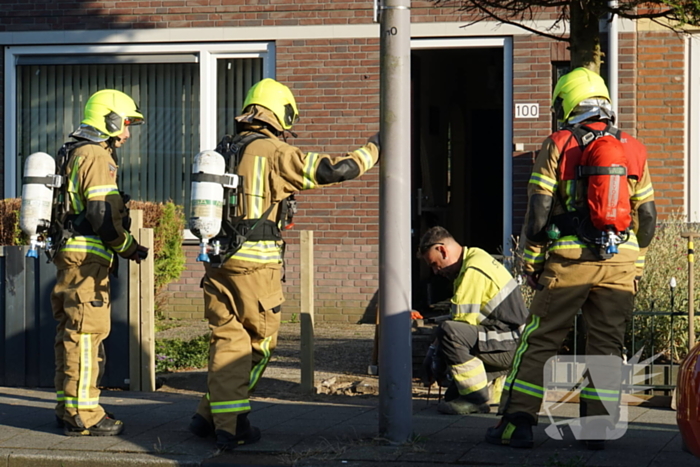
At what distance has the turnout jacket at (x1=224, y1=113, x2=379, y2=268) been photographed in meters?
5.50

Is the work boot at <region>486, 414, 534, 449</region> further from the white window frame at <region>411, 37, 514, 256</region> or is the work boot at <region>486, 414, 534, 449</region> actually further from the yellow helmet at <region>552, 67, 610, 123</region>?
the white window frame at <region>411, 37, 514, 256</region>

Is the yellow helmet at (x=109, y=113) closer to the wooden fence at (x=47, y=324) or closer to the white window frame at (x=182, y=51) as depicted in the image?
the wooden fence at (x=47, y=324)

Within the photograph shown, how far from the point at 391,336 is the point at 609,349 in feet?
3.84

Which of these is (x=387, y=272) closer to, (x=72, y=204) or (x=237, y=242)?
(x=237, y=242)

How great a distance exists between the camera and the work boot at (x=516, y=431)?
17.6 ft

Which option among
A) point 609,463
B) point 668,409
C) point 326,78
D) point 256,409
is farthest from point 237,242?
point 326,78

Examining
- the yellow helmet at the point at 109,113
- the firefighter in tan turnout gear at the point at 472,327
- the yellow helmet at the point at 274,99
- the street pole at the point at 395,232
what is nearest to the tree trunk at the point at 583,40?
the firefighter in tan turnout gear at the point at 472,327

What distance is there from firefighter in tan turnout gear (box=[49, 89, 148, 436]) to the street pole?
63.3 inches

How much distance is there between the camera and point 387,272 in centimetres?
557

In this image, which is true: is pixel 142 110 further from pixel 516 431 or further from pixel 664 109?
pixel 516 431

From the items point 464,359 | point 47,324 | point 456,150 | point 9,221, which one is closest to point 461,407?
point 464,359

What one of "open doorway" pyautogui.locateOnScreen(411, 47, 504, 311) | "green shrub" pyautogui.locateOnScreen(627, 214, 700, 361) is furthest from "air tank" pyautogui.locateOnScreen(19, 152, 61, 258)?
"open doorway" pyautogui.locateOnScreen(411, 47, 504, 311)

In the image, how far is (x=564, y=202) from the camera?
5363 millimetres

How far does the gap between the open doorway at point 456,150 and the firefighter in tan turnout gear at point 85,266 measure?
20.6 feet
